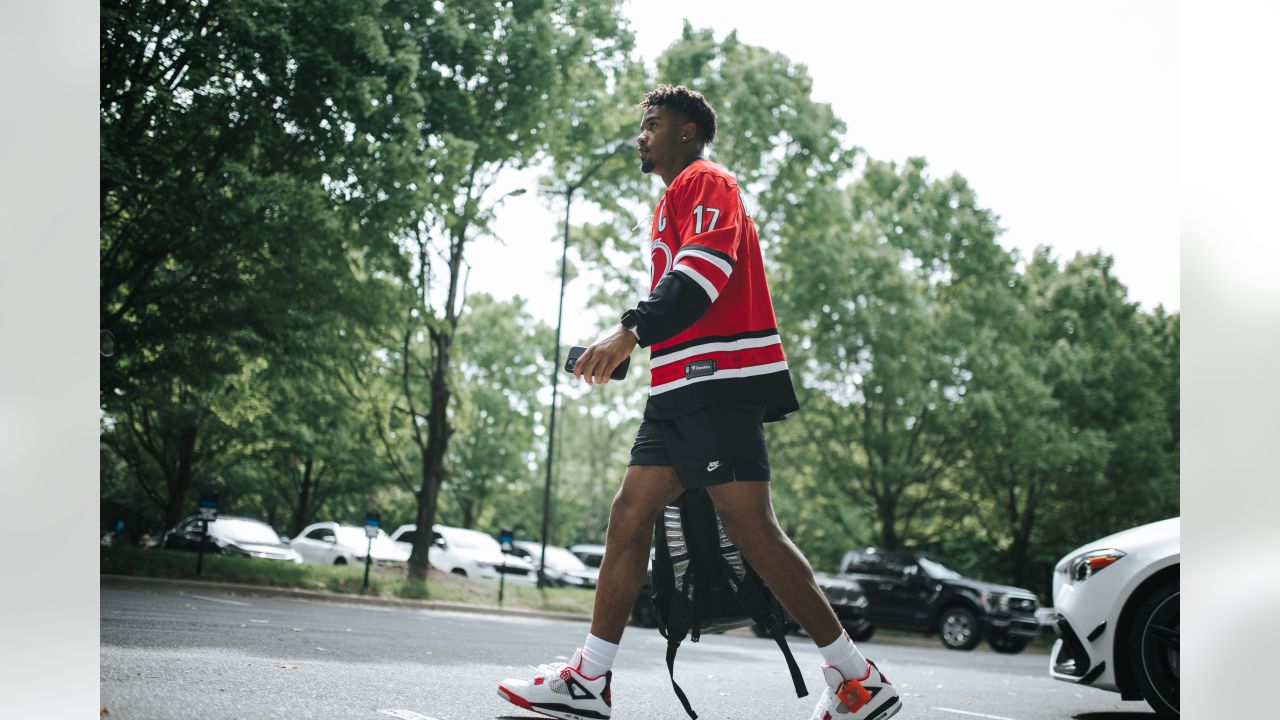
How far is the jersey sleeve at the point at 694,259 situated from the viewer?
3283 millimetres

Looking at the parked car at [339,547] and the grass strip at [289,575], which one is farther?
the parked car at [339,547]

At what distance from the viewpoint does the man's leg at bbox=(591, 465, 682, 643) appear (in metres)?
3.36

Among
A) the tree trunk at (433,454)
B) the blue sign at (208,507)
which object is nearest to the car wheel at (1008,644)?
the tree trunk at (433,454)

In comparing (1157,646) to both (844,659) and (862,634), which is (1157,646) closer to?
(844,659)

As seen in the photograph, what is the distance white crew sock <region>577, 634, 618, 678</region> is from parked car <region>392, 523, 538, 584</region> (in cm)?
2059

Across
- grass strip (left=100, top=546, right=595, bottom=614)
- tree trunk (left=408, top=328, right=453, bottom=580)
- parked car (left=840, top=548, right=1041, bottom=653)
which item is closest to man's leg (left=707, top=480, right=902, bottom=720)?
grass strip (left=100, top=546, right=595, bottom=614)

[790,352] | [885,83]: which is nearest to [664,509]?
[885,83]

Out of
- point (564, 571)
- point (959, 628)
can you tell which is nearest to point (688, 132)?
point (959, 628)

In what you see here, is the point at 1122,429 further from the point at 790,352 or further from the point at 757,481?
the point at 757,481

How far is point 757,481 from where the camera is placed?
3330 mm

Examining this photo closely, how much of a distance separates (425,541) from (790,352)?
30.9 feet

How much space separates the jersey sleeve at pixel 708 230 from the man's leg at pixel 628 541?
2.06ft

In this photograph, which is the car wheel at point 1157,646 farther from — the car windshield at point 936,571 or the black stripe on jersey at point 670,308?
the car windshield at point 936,571
